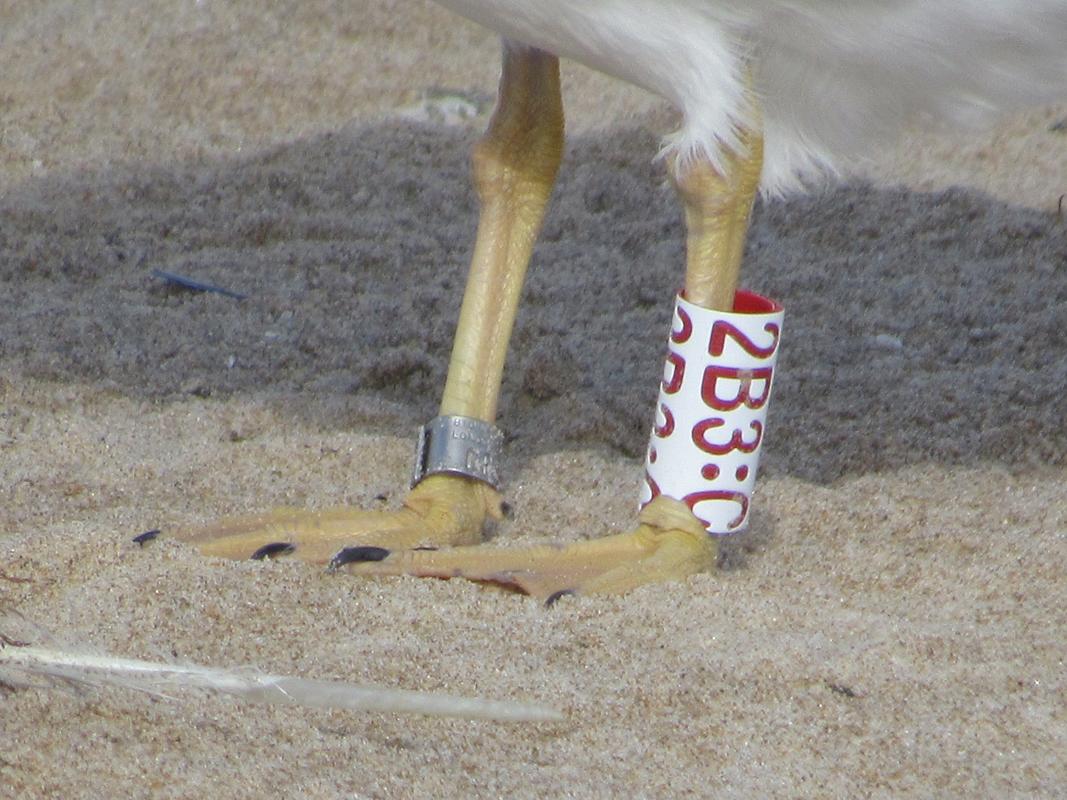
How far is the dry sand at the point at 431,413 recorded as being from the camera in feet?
6.43

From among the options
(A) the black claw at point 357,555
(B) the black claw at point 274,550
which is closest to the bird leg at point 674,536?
(A) the black claw at point 357,555

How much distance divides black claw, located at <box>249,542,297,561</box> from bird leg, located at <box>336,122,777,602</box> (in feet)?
0.35

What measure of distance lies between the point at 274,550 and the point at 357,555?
14 centimetres

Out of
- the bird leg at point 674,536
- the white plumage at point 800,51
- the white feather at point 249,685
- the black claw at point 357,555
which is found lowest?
the white feather at point 249,685

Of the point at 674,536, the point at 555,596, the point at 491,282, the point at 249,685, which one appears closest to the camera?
the point at 249,685

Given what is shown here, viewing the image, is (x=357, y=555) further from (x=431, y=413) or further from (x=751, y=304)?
(x=431, y=413)

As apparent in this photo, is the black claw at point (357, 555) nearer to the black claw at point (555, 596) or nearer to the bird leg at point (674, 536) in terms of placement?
the bird leg at point (674, 536)

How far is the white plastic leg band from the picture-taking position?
7.92ft

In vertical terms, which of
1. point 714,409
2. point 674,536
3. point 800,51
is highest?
point 800,51

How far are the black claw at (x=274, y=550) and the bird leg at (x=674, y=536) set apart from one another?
0.11 meters

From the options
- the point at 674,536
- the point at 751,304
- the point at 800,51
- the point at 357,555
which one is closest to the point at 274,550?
the point at 357,555

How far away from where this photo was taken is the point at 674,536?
2492 millimetres

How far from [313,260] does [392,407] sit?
39.2 inches

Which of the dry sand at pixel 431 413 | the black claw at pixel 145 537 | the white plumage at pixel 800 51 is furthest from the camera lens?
the black claw at pixel 145 537
